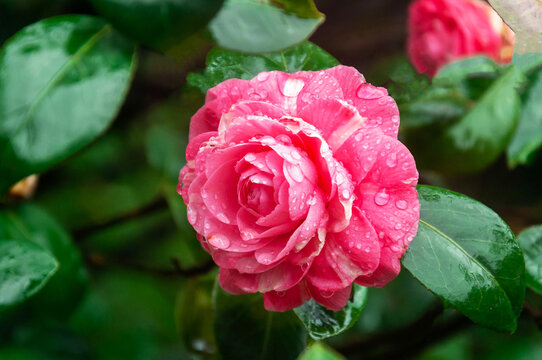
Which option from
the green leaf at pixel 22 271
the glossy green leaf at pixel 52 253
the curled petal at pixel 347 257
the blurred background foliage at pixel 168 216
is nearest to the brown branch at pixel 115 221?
the blurred background foliage at pixel 168 216

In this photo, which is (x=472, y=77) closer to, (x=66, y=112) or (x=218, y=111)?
(x=218, y=111)

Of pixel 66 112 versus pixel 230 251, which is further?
pixel 66 112

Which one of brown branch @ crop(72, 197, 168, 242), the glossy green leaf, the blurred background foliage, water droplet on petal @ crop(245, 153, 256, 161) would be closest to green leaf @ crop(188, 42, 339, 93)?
the blurred background foliage

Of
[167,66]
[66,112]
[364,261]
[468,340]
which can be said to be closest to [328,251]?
[364,261]

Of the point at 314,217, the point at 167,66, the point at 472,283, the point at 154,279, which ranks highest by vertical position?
the point at 314,217

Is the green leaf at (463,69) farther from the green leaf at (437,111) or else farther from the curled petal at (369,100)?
the curled petal at (369,100)

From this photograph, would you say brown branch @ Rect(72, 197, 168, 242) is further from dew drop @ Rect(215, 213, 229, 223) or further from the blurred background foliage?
dew drop @ Rect(215, 213, 229, 223)
